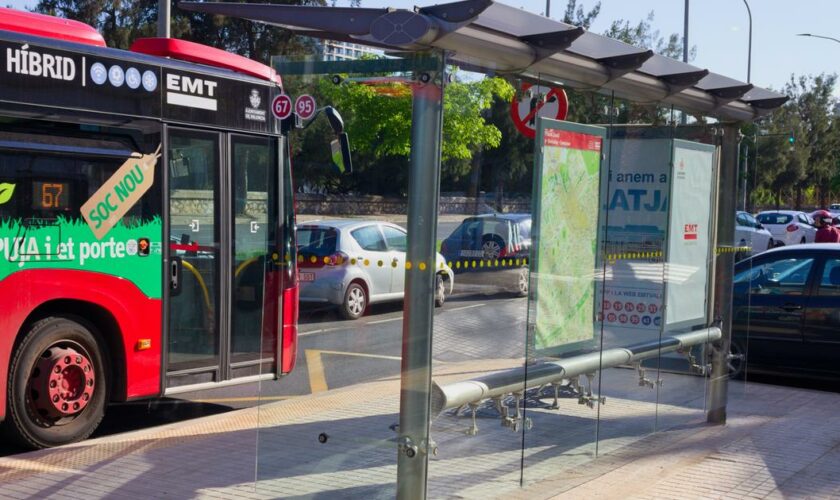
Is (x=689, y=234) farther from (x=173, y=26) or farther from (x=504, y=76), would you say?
(x=173, y=26)

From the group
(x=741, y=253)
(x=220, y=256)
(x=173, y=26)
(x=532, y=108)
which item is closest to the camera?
(x=532, y=108)

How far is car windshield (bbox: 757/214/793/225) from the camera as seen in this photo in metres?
39.2

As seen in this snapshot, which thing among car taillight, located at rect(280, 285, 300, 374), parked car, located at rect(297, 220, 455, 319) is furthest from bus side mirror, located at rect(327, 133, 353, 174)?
car taillight, located at rect(280, 285, 300, 374)

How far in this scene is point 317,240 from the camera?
827cm

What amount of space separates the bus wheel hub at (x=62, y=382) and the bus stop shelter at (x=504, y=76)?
317cm

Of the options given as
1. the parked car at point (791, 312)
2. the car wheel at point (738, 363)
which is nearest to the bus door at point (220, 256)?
the car wheel at point (738, 363)

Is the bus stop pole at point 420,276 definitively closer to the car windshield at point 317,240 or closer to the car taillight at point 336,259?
the car taillight at point 336,259

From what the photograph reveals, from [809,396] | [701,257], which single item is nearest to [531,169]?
[701,257]

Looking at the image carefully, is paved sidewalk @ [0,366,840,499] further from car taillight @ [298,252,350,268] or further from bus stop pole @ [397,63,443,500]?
car taillight @ [298,252,350,268]

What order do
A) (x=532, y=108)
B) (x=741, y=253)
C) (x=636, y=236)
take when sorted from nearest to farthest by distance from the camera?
(x=532, y=108) → (x=636, y=236) → (x=741, y=253)

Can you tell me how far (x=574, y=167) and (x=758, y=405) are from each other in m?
4.38

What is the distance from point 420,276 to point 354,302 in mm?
621

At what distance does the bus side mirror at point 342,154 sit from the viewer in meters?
5.86

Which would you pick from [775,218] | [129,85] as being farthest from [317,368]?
[775,218]
